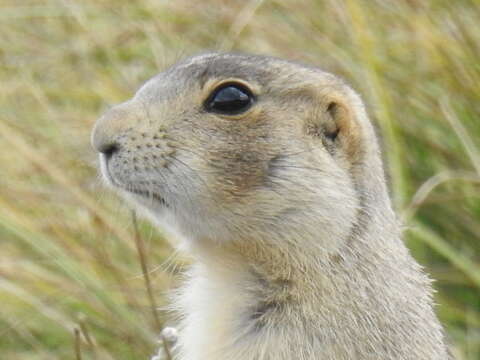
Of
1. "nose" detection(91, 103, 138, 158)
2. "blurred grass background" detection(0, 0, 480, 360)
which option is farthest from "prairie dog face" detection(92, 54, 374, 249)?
"blurred grass background" detection(0, 0, 480, 360)

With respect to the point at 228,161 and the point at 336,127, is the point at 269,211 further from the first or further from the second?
the point at 336,127

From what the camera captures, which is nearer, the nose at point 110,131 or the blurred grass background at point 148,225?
the nose at point 110,131

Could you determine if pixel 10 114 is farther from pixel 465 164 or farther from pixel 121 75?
pixel 465 164

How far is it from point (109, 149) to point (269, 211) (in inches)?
18.4

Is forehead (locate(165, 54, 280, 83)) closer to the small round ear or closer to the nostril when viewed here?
the small round ear

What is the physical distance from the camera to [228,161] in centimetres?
279

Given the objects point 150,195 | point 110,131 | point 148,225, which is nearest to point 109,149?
point 110,131

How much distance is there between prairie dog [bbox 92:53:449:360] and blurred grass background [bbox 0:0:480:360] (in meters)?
0.96

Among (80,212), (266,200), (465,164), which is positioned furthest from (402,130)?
(266,200)

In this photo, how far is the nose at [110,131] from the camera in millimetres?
2777

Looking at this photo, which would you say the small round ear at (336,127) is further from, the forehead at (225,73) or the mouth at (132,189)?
the mouth at (132,189)

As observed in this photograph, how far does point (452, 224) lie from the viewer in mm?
4352

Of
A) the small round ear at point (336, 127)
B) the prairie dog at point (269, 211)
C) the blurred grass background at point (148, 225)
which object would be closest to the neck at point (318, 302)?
the prairie dog at point (269, 211)

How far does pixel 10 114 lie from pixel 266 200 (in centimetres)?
285
